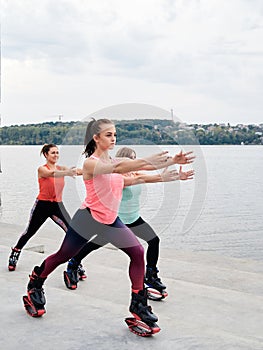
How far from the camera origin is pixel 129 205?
240 inches

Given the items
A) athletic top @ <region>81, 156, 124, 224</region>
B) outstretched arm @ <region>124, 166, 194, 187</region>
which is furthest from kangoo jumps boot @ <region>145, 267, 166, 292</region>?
athletic top @ <region>81, 156, 124, 224</region>

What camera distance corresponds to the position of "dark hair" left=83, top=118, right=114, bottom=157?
4980 mm

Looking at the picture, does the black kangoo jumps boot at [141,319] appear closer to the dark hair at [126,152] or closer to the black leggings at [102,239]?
the black leggings at [102,239]

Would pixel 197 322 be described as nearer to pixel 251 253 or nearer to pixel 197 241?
pixel 251 253

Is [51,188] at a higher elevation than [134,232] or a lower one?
higher

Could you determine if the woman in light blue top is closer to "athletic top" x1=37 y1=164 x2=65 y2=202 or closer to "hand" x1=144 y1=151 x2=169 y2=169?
"athletic top" x1=37 y1=164 x2=65 y2=202

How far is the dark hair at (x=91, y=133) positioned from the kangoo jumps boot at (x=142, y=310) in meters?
1.37

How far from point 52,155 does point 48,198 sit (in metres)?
0.58

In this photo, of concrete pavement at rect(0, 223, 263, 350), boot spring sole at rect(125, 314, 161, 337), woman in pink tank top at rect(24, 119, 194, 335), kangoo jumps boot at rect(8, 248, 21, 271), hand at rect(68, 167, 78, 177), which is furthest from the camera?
kangoo jumps boot at rect(8, 248, 21, 271)

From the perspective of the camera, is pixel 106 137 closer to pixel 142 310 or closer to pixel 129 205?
pixel 129 205

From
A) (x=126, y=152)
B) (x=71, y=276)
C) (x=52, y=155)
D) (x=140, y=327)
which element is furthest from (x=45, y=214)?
(x=140, y=327)

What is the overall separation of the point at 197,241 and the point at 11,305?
43.5 ft

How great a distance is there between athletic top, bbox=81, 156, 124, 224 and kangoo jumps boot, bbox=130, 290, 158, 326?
0.69 m

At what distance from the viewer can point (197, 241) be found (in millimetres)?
18109
